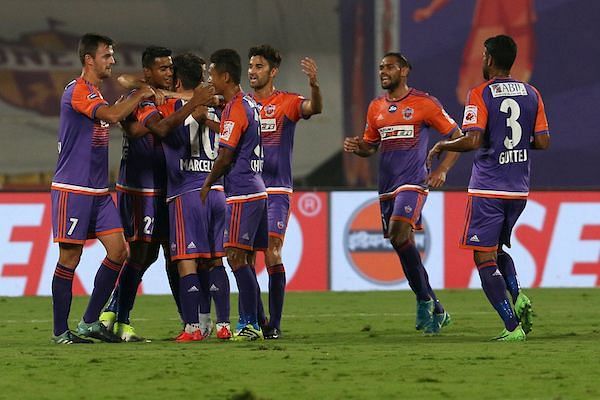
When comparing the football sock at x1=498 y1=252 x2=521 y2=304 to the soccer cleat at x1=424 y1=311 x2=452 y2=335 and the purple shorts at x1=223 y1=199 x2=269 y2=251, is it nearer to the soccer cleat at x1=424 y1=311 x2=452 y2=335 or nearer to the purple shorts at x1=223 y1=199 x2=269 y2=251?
the soccer cleat at x1=424 y1=311 x2=452 y2=335

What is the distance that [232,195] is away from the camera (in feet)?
30.2

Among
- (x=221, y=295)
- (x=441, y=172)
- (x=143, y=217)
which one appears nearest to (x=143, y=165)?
(x=143, y=217)

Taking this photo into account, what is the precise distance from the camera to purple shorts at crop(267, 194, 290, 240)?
9.84m

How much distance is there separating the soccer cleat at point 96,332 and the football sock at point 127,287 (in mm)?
244

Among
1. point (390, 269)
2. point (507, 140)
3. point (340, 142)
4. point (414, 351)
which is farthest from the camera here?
point (340, 142)

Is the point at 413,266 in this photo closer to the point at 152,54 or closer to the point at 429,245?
the point at 152,54

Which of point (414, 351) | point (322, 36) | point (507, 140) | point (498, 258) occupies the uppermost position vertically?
point (322, 36)

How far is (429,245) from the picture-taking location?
1494cm

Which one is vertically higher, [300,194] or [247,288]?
[300,194]

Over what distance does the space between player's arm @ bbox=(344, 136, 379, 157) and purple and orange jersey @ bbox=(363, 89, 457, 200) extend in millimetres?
199

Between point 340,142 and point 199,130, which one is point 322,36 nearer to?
point 340,142

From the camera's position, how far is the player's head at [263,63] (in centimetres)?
970

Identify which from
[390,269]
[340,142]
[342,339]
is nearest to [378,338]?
[342,339]

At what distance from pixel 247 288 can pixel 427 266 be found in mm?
6021
